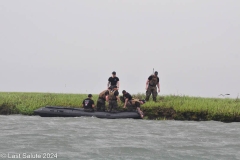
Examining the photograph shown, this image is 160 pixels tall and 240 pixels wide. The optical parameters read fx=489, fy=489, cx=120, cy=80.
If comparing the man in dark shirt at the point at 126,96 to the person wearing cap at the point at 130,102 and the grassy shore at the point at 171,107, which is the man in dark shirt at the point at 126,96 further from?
the grassy shore at the point at 171,107

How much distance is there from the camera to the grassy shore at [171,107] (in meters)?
26.3

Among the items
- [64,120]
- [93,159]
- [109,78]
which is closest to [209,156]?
[93,159]

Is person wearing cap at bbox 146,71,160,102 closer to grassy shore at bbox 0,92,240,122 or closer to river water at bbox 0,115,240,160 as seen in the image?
grassy shore at bbox 0,92,240,122

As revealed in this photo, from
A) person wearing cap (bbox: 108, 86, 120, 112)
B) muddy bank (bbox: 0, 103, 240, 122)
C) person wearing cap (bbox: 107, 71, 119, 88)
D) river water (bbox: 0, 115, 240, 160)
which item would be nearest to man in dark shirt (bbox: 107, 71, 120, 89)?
person wearing cap (bbox: 107, 71, 119, 88)

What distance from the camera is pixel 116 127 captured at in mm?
21031

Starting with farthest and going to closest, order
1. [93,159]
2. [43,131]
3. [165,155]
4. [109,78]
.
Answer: [109,78]
[43,131]
[165,155]
[93,159]

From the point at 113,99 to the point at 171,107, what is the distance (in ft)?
11.1

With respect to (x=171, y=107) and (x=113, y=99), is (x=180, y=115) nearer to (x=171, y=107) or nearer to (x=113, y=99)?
(x=171, y=107)

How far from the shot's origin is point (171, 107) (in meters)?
27.5

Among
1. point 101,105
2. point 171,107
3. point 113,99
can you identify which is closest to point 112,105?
point 113,99

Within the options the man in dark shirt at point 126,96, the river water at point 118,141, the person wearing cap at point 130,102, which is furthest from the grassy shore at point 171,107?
the river water at point 118,141

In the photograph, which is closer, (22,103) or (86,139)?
(86,139)

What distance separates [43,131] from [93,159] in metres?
6.06

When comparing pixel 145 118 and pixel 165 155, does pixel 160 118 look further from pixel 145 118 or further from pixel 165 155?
pixel 165 155
